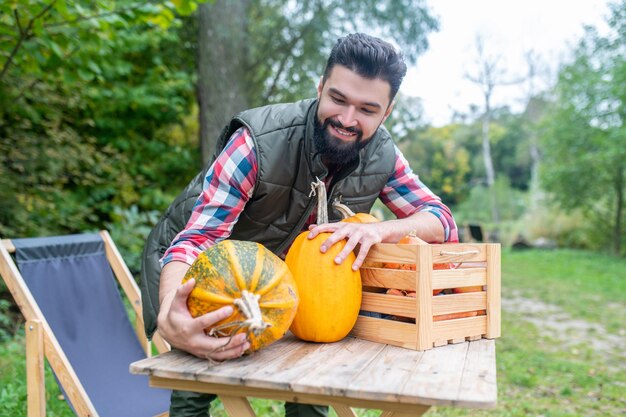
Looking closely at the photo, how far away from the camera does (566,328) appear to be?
22.4ft

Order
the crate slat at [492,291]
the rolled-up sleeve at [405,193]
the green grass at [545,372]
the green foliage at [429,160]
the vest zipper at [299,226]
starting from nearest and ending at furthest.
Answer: the crate slat at [492,291], the vest zipper at [299,226], the rolled-up sleeve at [405,193], the green grass at [545,372], the green foliage at [429,160]

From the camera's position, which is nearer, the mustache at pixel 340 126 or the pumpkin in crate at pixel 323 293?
the pumpkin in crate at pixel 323 293

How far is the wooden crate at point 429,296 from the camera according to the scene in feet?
5.16

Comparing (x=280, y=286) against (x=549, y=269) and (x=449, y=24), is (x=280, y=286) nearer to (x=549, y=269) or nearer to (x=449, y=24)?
(x=449, y=24)

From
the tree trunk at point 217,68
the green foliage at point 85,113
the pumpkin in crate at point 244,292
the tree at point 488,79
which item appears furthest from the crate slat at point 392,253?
the tree at point 488,79

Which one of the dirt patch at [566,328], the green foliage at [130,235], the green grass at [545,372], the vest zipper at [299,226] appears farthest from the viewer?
the dirt patch at [566,328]

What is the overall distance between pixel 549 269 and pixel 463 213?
1741 centimetres

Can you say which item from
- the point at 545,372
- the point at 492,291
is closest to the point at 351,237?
the point at 492,291

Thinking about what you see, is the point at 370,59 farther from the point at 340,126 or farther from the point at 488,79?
the point at 488,79

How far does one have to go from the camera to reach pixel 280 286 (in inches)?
58.2

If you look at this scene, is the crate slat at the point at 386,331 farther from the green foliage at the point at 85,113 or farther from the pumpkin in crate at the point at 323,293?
the green foliage at the point at 85,113

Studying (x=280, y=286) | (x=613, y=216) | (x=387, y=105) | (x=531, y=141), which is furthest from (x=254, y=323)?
(x=531, y=141)

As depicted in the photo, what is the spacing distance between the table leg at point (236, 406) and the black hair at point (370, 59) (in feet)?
3.44

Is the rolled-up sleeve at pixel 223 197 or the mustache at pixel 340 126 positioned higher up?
the mustache at pixel 340 126
